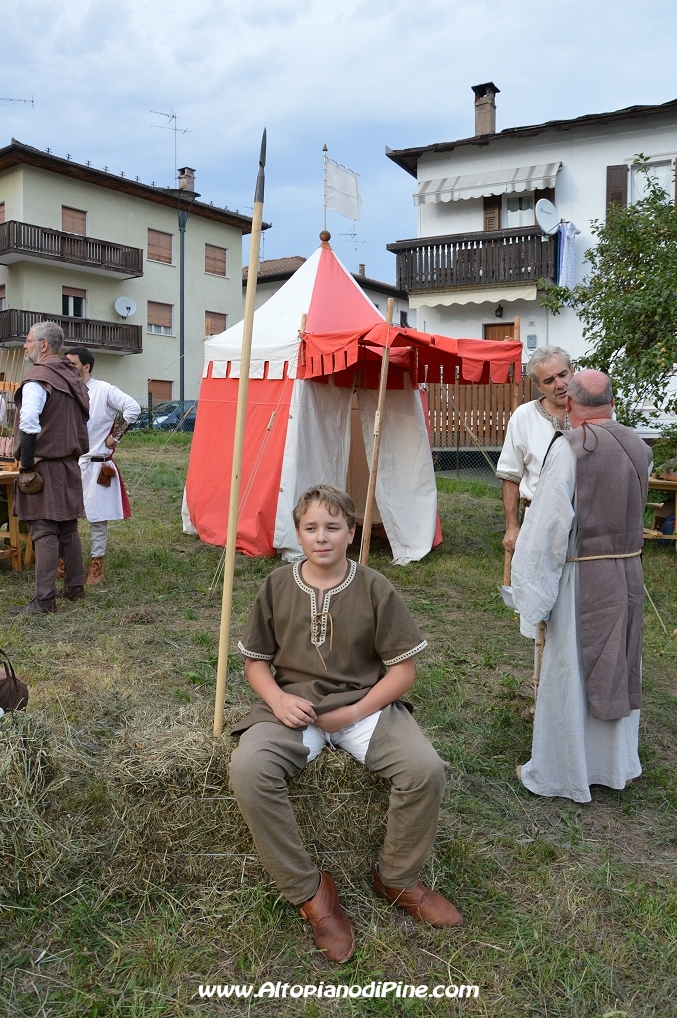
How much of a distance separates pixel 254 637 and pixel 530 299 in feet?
53.6

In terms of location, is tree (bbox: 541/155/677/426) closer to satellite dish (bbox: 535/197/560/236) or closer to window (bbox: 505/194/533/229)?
satellite dish (bbox: 535/197/560/236)

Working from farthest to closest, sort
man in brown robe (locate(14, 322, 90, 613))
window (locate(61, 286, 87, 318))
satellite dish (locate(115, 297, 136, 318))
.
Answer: satellite dish (locate(115, 297, 136, 318)) → window (locate(61, 286, 87, 318)) → man in brown robe (locate(14, 322, 90, 613))

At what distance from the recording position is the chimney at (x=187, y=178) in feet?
95.5

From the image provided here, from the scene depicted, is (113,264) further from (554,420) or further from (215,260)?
(554,420)

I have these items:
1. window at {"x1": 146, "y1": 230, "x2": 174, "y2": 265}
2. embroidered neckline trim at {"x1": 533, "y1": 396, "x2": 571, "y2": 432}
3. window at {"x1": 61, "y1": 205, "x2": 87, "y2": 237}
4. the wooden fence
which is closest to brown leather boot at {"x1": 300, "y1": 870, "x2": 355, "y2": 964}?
embroidered neckline trim at {"x1": 533, "y1": 396, "x2": 571, "y2": 432}

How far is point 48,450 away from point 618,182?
15134 mm

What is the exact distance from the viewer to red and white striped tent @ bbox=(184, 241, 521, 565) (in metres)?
7.64

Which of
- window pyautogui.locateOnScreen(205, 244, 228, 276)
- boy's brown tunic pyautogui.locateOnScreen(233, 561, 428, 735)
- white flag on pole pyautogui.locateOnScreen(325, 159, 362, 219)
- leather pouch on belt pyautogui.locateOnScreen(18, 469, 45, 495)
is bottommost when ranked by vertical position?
boy's brown tunic pyautogui.locateOnScreen(233, 561, 428, 735)

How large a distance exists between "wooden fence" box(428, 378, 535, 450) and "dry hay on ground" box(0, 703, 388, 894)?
11.8 m

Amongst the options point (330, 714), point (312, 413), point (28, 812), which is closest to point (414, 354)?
point (312, 413)

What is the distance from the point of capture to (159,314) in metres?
27.7

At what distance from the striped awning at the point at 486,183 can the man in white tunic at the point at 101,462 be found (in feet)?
44.5

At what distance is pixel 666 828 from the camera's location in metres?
2.96

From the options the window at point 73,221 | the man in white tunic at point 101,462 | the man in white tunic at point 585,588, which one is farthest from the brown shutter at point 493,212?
the man in white tunic at point 585,588
